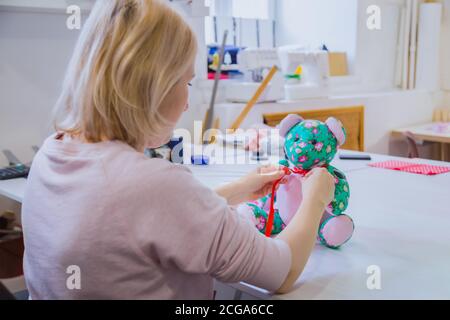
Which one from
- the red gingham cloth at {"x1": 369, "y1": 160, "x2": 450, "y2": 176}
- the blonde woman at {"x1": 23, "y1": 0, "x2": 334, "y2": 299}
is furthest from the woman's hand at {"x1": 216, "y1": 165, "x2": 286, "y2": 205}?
the red gingham cloth at {"x1": 369, "y1": 160, "x2": 450, "y2": 176}

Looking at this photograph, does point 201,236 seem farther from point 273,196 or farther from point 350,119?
point 350,119

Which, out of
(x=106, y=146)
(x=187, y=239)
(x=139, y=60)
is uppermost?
(x=139, y=60)

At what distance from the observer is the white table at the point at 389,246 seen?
0.89 meters

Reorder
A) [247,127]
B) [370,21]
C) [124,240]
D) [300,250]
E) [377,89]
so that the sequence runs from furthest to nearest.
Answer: [377,89], [370,21], [247,127], [300,250], [124,240]

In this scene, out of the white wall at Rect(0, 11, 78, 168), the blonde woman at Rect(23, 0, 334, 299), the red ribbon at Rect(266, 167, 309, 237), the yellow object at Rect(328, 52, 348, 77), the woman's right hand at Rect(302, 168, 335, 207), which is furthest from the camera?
the yellow object at Rect(328, 52, 348, 77)

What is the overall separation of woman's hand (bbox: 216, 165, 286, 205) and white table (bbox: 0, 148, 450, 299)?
0.18m

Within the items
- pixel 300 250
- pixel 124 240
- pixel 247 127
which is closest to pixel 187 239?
pixel 124 240

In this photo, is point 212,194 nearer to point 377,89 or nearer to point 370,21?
point 370,21

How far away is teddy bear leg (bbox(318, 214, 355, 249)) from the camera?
3.50ft

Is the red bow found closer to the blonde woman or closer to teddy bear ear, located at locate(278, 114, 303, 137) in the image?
teddy bear ear, located at locate(278, 114, 303, 137)

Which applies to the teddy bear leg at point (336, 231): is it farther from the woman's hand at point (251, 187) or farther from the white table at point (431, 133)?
the white table at point (431, 133)

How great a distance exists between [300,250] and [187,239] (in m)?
0.25

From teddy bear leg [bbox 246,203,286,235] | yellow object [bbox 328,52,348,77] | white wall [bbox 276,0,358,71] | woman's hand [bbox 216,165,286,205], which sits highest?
white wall [bbox 276,0,358,71]
